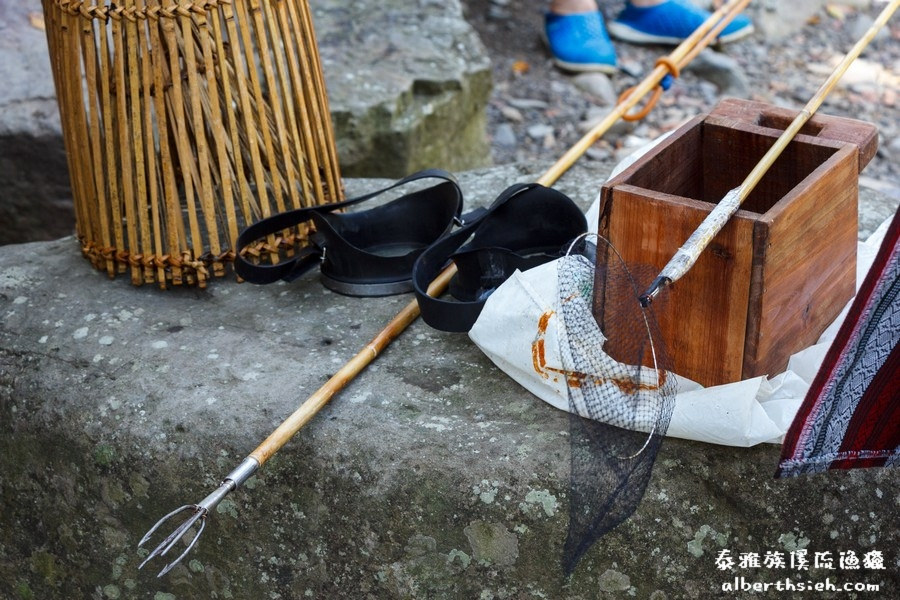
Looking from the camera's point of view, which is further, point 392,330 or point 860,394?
point 392,330

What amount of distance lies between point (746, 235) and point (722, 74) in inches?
127

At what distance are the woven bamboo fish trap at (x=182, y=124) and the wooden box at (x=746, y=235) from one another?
2.34 ft

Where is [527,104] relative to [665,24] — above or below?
below

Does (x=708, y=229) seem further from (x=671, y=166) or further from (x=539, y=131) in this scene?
(x=539, y=131)

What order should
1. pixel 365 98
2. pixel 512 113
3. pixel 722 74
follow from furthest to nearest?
pixel 722 74
pixel 512 113
pixel 365 98

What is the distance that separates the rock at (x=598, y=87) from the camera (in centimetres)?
419

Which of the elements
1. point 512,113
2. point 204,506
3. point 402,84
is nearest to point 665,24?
point 512,113

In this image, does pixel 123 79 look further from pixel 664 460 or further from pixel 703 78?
pixel 703 78

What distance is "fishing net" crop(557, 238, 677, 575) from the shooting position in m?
1.27

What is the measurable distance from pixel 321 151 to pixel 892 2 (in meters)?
1.05

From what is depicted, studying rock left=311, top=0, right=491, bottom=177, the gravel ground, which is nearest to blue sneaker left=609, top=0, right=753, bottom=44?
the gravel ground

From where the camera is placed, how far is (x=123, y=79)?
1698 mm

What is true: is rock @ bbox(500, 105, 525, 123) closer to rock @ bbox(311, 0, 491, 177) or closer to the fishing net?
rock @ bbox(311, 0, 491, 177)

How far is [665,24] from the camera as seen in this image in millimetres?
4418
